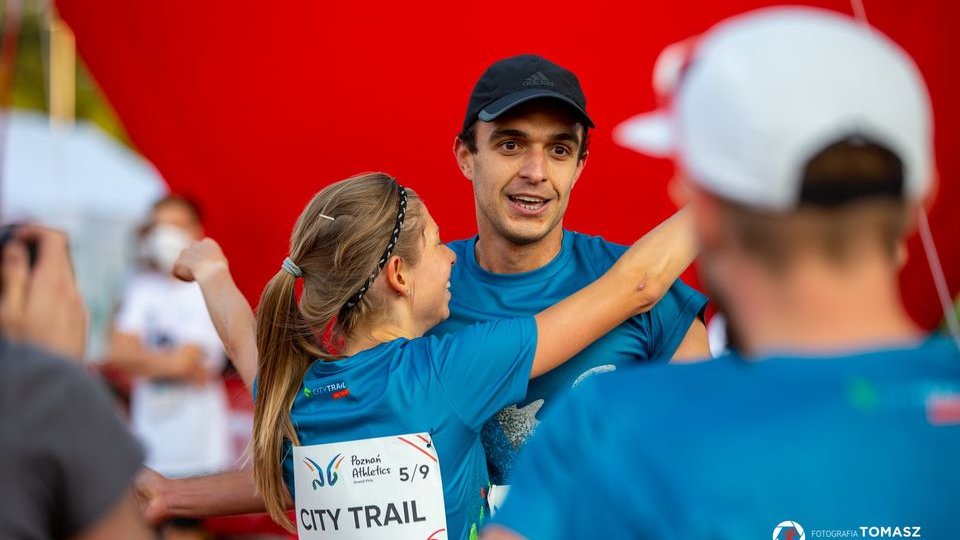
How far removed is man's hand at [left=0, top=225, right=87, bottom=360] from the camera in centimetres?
174

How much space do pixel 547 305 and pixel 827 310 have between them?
71.5 inches

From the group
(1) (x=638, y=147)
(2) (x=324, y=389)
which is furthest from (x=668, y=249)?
(1) (x=638, y=147)

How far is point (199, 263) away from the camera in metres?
3.31

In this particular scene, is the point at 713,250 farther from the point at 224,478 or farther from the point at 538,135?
the point at 224,478

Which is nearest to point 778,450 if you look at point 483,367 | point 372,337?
point 483,367

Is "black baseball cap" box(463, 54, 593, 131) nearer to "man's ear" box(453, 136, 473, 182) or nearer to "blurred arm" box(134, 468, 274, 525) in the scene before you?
"man's ear" box(453, 136, 473, 182)

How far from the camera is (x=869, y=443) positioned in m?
1.26

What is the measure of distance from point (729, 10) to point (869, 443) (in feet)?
10.9

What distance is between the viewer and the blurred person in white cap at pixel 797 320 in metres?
1.22

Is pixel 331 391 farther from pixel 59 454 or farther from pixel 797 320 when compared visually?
pixel 797 320

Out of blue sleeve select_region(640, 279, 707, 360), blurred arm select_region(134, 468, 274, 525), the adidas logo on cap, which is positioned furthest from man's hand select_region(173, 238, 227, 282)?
blue sleeve select_region(640, 279, 707, 360)

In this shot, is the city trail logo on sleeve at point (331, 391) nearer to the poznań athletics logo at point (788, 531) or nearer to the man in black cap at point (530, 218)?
the man in black cap at point (530, 218)

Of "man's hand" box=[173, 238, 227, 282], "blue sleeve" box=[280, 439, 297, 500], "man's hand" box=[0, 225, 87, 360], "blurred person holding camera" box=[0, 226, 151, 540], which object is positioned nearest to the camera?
"blurred person holding camera" box=[0, 226, 151, 540]

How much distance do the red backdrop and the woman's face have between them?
170 centimetres
